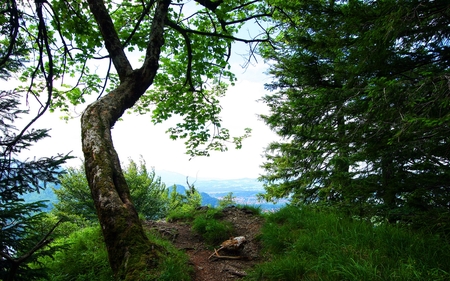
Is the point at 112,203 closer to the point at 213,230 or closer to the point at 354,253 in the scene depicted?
the point at 213,230

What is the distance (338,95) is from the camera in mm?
3498

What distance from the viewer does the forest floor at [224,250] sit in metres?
3.66

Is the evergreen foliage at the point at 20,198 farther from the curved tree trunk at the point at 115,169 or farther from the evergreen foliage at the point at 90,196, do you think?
the evergreen foliage at the point at 90,196

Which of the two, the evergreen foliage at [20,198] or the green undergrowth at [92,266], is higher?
the evergreen foliage at [20,198]

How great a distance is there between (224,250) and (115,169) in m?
2.68

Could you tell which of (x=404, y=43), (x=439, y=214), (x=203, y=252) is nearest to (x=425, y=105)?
(x=439, y=214)

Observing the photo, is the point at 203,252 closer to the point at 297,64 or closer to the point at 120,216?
the point at 120,216

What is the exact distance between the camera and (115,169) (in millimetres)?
3396

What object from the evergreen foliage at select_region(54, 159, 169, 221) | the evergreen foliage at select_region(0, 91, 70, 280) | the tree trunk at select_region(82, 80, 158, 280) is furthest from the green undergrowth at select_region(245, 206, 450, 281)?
the evergreen foliage at select_region(54, 159, 169, 221)

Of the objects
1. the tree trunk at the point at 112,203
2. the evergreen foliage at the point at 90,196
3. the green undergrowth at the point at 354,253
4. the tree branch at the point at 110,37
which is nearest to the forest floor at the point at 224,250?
the green undergrowth at the point at 354,253

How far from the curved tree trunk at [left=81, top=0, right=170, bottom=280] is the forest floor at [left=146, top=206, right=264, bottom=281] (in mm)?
1201

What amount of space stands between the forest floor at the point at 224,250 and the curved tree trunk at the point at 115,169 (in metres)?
1.20

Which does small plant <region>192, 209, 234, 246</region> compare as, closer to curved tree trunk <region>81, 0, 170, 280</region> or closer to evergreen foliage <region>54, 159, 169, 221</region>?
curved tree trunk <region>81, 0, 170, 280</region>

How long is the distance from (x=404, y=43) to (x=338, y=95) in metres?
1.35
